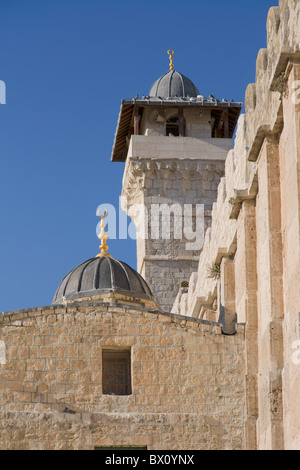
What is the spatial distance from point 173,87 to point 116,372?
2037 centimetres

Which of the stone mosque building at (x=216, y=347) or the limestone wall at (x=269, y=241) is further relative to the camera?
the stone mosque building at (x=216, y=347)

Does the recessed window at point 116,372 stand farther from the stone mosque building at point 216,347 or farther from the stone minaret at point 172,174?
the stone minaret at point 172,174

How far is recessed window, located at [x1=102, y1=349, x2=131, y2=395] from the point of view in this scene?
20.9 meters

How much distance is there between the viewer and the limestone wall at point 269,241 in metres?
17.7

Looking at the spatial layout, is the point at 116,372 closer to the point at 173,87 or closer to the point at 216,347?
the point at 216,347

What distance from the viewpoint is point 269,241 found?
19.0 m

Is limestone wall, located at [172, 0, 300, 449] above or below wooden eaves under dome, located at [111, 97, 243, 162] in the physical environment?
below

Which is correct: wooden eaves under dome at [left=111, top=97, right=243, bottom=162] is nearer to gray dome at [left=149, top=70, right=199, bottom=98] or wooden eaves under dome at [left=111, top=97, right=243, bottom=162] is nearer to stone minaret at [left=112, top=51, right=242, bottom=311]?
stone minaret at [left=112, top=51, right=242, bottom=311]

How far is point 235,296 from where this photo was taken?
22.7 m

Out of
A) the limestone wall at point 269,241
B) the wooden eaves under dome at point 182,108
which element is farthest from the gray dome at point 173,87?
the limestone wall at point 269,241

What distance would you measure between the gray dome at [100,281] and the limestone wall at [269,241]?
4059mm

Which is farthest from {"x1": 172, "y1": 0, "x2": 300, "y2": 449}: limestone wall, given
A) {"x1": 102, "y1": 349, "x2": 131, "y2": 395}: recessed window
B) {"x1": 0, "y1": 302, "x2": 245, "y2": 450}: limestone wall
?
{"x1": 102, "y1": 349, "x2": 131, "y2": 395}: recessed window

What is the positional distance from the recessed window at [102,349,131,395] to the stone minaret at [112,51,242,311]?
16.1 meters
